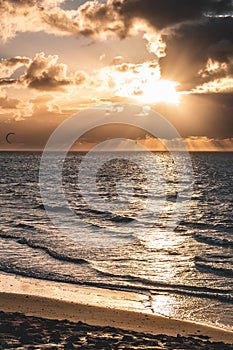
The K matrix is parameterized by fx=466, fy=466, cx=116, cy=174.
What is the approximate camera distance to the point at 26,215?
3962cm

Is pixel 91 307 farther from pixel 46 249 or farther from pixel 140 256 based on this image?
pixel 46 249

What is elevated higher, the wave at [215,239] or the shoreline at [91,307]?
the shoreline at [91,307]

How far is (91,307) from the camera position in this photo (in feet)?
49.2

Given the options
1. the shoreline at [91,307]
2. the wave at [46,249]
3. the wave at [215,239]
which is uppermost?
the shoreline at [91,307]

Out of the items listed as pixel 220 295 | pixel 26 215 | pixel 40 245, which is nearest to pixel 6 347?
pixel 220 295

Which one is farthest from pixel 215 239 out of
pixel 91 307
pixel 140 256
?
pixel 91 307

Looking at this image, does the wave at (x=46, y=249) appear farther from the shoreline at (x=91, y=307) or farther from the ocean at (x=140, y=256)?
the shoreline at (x=91, y=307)

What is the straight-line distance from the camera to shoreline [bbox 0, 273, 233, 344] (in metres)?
13.1

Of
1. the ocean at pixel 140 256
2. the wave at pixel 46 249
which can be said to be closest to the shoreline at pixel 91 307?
the ocean at pixel 140 256

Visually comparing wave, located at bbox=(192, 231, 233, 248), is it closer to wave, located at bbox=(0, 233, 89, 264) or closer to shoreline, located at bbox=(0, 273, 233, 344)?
wave, located at bbox=(0, 233, 89, 264)

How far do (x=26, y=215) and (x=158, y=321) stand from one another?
2729 cm

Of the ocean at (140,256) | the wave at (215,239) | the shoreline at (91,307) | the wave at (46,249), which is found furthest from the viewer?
the wave at (215,239)

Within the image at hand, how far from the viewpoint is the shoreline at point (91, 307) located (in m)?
13.1

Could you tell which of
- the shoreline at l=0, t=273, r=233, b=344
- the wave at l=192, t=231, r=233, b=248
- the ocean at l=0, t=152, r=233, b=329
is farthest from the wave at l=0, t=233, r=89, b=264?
the wave at l=192, t=231, r=233, b=248
